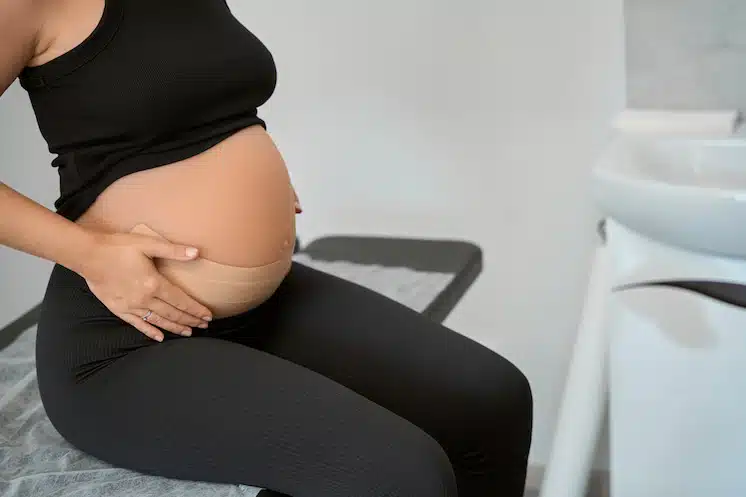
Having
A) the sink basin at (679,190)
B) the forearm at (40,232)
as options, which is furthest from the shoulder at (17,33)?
the sink basin at (679,190)

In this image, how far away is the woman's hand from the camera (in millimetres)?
923

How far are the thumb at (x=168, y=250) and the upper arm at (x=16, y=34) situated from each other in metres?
0.22

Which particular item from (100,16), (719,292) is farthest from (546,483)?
(100,16)

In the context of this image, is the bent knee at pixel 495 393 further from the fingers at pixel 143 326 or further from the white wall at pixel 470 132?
the white wall at pixel 470 132

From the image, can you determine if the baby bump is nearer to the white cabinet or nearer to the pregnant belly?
the pregnant belly

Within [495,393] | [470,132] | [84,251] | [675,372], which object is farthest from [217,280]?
[470,132]

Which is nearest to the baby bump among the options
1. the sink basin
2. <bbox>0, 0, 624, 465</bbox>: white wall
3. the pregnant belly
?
the pregnant belly

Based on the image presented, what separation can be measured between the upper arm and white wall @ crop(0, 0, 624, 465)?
973 millimetres

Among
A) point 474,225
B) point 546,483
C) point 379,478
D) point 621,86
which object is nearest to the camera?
point 379,478

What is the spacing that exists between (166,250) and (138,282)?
0.05m

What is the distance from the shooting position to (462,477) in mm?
1075

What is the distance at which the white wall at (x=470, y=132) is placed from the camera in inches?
65.1

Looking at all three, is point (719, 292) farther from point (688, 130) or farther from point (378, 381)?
point (378, 381)

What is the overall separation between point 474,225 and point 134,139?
1.00 meters
